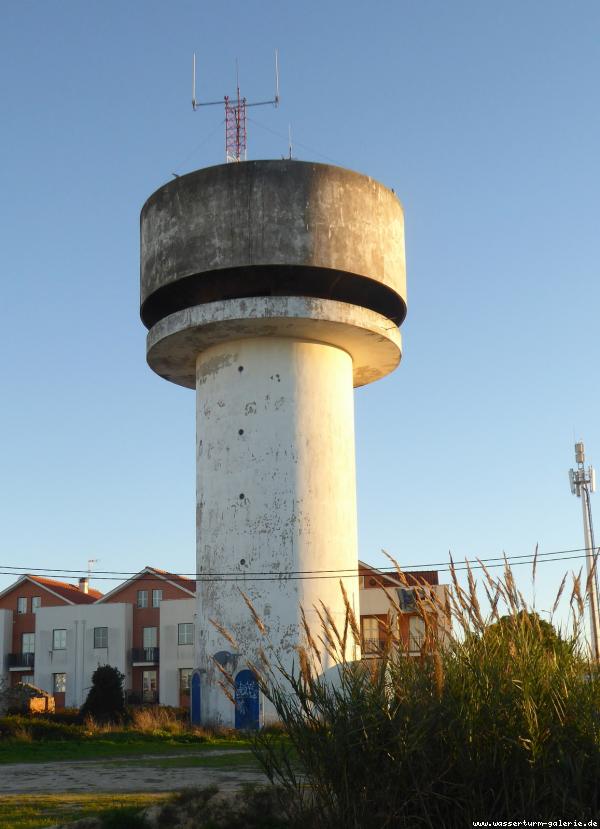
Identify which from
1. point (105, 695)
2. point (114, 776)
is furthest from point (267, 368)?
point (114, 776)

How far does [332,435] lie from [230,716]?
8035 millimetres

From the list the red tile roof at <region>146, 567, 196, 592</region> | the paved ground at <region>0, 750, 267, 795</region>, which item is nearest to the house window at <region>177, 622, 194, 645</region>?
the red tile roof at <region>146, 567, 196, 592</region>

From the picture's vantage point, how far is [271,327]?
1066 inches

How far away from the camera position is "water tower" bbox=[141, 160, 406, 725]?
2625 cm

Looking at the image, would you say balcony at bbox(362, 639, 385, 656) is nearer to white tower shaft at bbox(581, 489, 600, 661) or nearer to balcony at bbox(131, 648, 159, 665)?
white tower shaft at bbox(581, 489, 600, 661)

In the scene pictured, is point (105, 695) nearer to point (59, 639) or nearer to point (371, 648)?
point (59, 639)

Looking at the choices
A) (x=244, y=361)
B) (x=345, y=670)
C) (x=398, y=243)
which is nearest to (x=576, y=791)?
(x=345, y=670)

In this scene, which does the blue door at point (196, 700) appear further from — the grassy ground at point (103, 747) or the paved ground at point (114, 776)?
the paved ground at point (114, 776)

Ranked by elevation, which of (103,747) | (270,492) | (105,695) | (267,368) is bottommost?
(103,747)

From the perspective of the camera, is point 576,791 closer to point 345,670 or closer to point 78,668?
point 345,670

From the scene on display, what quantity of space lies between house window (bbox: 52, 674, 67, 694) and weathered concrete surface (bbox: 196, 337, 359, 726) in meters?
26.6

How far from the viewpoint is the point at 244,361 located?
27.6 metres

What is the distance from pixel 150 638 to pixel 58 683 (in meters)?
5.23

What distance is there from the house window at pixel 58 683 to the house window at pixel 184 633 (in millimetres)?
6714
